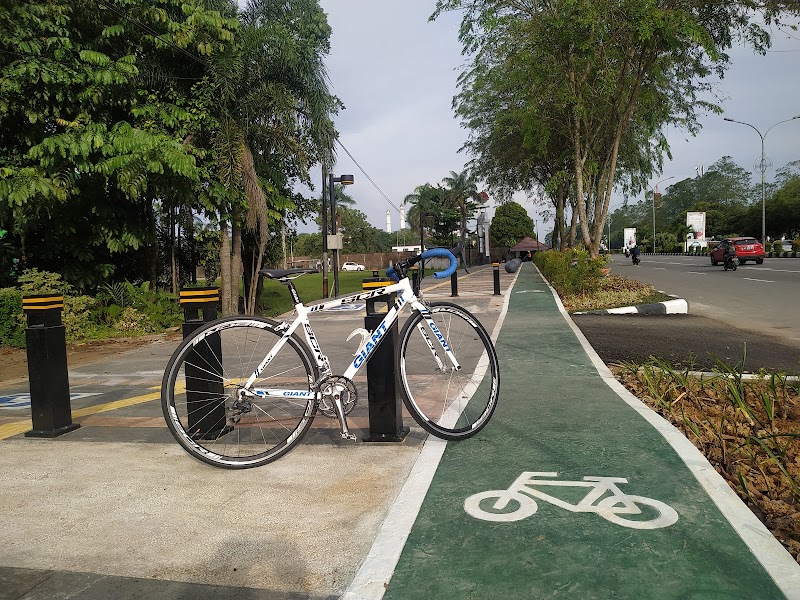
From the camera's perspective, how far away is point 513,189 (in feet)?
125

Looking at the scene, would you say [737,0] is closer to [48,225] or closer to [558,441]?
[558,441]

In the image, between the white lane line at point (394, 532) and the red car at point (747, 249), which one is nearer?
the white lane line at point (394, 532)

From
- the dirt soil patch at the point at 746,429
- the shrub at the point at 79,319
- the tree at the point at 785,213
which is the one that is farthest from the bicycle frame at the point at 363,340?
the tree at the point at 785,213

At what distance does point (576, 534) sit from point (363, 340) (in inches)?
70.6

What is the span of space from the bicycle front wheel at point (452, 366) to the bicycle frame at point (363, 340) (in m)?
0.06

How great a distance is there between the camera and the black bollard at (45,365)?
4695 mm

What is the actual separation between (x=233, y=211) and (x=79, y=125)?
13.7ft

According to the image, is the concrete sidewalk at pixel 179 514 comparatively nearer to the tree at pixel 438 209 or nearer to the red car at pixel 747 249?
the red car at pixel 747 249

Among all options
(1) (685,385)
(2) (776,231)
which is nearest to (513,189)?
(1) (685,385)

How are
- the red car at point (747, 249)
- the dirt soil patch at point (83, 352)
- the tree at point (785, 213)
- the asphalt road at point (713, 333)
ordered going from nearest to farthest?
the asphalt road at point (713, 333)
the dirt soil patch at point (83, 352)
the red car at point (747, 249)
the tree at point (785, 213)

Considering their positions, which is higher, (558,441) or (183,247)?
(183,247)

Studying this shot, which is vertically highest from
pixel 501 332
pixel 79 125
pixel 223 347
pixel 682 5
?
pixel 682 5

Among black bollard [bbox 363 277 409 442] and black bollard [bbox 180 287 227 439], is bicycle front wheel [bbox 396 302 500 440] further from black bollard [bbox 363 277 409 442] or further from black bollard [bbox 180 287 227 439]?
black bollard [bbox 180 287 227 439]

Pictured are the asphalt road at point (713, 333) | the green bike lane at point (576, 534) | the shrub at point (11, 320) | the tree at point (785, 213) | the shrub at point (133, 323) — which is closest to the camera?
the green bike lane at point (576, 534)
